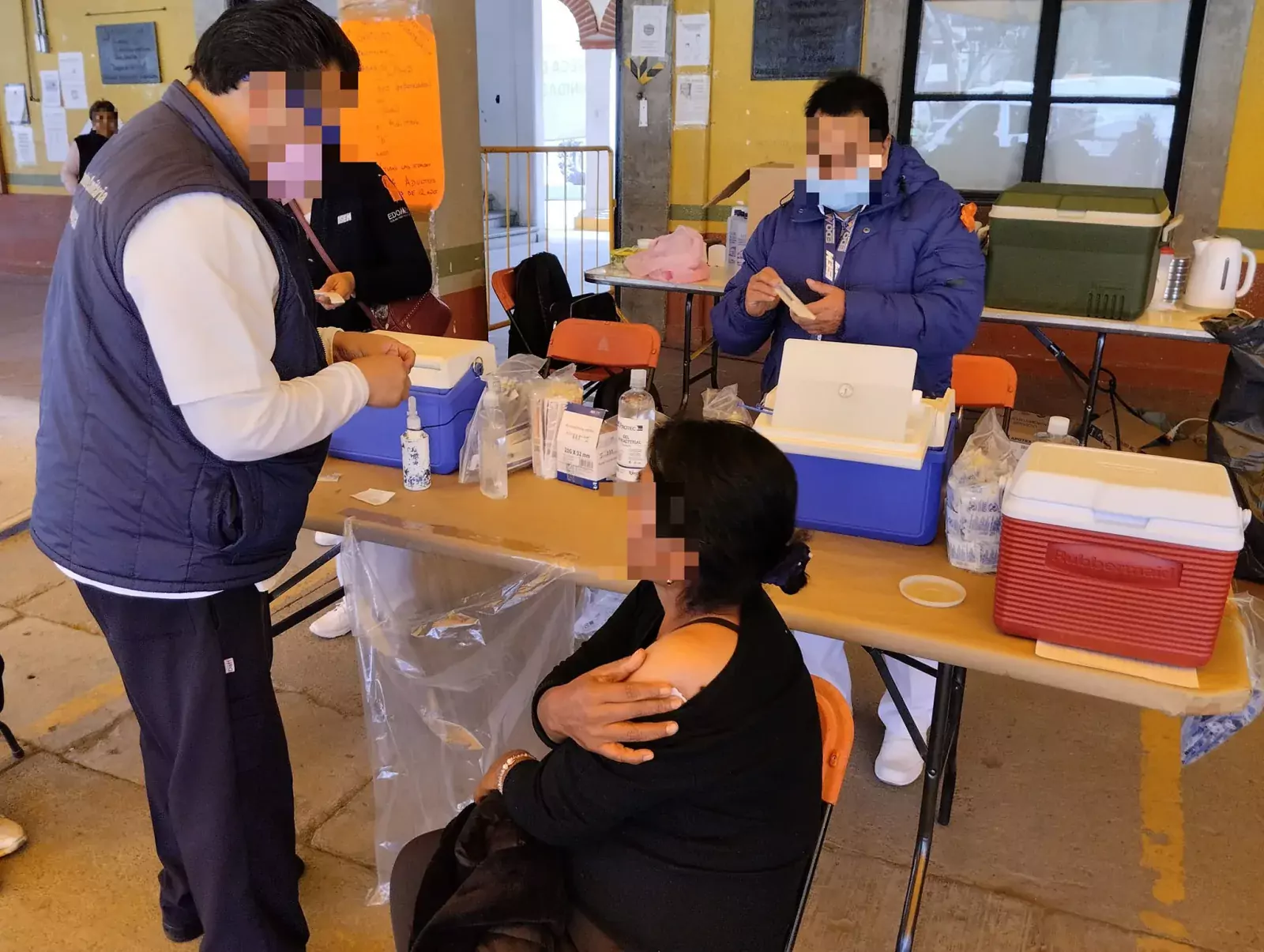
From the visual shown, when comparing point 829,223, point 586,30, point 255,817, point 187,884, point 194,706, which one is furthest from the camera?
point 586,30

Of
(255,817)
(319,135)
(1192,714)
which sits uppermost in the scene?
(319,135)

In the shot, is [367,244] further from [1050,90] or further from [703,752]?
[1050,90]

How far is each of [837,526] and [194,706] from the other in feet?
3.74

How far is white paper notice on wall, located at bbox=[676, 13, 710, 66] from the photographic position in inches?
239

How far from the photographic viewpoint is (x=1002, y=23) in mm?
5598

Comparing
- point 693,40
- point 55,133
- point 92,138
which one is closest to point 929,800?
point 693,40

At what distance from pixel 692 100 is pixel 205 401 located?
5.50 m

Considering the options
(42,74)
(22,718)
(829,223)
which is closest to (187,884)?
(22,718)

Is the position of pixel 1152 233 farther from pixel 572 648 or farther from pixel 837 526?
pixel 572 648

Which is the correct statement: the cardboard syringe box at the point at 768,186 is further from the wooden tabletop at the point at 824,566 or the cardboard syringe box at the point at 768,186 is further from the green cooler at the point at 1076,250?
the wooden tabletop at the point at 824,566

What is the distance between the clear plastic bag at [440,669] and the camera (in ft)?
6.04

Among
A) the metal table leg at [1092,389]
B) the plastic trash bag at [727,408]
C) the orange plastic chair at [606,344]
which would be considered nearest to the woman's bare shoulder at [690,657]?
the plastic trash bag at [727,408]

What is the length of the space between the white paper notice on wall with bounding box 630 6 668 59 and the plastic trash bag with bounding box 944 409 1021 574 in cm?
512

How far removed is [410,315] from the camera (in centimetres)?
305
